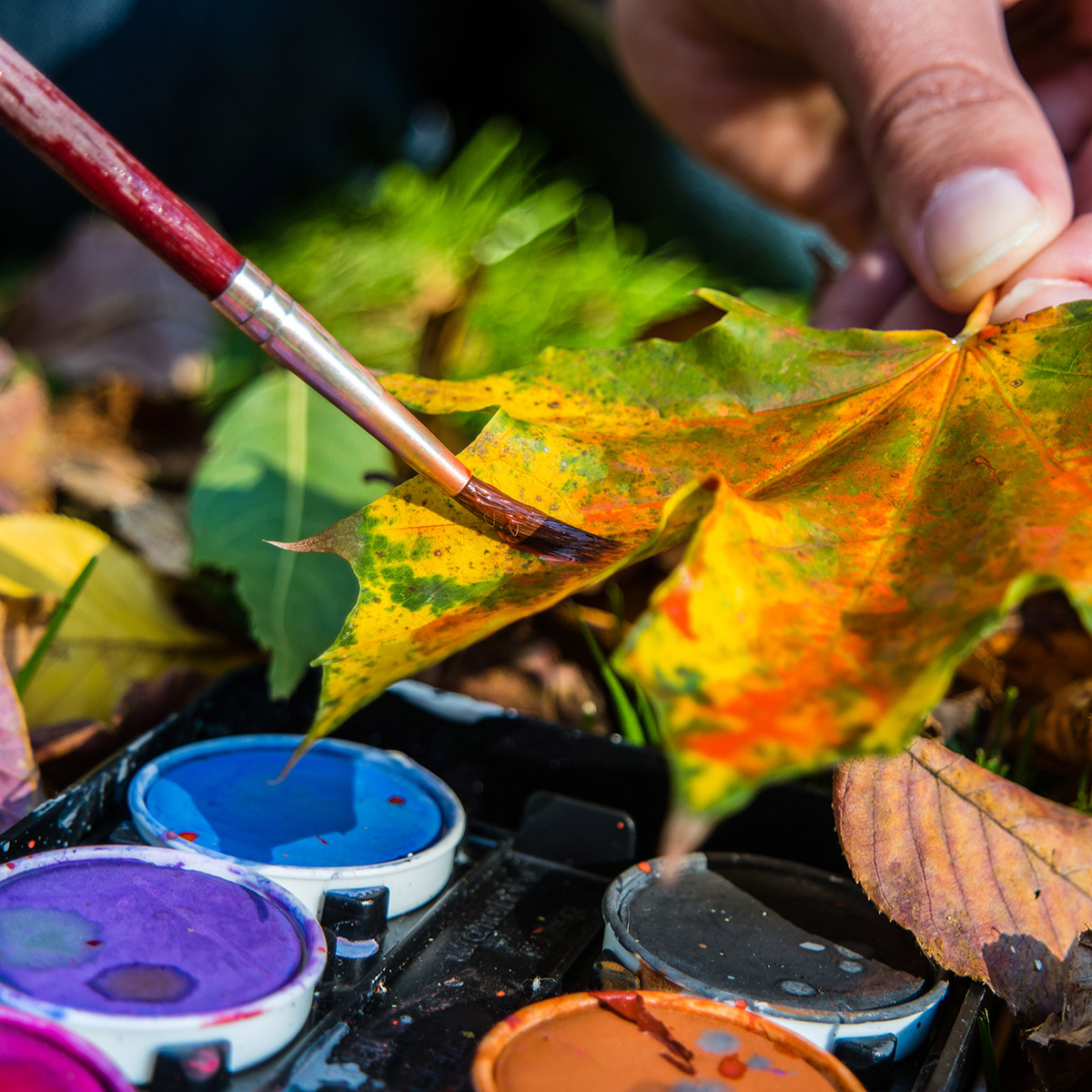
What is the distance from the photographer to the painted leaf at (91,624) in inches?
28.1

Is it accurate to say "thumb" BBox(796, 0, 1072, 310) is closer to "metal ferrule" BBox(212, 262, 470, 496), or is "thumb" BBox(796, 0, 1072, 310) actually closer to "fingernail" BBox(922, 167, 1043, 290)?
"fingernail" BBox(922, 167, 1043, 290)

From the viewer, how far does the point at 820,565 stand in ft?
1.28

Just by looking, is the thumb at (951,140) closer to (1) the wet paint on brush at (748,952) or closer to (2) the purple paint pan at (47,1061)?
(1) the wet paint on brush at (748,952)

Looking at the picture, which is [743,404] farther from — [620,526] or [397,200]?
[397,200]

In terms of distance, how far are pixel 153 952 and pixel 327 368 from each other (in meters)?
0.25

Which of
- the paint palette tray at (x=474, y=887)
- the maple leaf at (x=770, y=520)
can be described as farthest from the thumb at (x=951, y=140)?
the paint palette tray at (x=474, y=887)

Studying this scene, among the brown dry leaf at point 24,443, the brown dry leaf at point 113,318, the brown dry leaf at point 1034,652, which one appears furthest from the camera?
the brown dry leaf at point 113,318

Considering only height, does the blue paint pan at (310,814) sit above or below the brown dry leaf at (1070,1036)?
above

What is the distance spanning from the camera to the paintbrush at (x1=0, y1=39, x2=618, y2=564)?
393 mm

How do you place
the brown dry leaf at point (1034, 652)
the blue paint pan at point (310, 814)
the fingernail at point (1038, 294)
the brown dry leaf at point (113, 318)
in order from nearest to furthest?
the blue paint pan at point (310, 814) < the fingernail at point (1038, 294) < the brown dry leaf at point (1034, 652) < the brown dry leaf at point (113, 318)

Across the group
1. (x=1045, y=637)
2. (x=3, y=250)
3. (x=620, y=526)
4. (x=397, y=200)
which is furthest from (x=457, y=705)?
(x=3, y=250)

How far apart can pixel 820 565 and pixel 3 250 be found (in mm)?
1590

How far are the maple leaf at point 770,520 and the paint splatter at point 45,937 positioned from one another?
15 cm

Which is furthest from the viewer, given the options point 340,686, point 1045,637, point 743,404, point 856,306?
point 856,306
